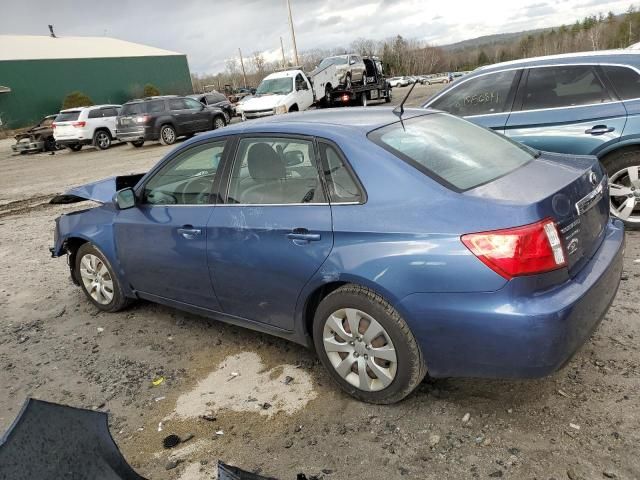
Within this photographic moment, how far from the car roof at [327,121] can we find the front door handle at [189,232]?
0.68 metres

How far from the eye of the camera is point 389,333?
9.36 ft

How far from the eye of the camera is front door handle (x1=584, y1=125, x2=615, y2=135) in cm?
515

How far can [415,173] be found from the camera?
288 centimetres

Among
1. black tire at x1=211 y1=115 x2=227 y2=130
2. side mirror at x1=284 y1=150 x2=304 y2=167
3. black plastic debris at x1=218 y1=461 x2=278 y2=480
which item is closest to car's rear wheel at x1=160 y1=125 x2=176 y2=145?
black tire at x1=211 y1=115 x2=227 y2=130

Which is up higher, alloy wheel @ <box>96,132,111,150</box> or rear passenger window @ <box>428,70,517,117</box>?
rear passenger window @ <box>428,70,517,117</box>

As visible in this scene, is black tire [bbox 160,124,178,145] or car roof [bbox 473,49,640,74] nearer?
car roof [bbox 473,49,640,74]

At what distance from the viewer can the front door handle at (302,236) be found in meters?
3.04

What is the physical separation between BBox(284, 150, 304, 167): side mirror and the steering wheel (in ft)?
2.18

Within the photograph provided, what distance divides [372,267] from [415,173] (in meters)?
0.56

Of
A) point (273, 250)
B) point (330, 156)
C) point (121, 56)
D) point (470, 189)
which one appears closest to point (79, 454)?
point (273, 250)

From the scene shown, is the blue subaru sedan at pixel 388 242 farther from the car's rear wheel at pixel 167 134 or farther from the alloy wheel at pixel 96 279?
the car's rear wheel at pixel 167 134

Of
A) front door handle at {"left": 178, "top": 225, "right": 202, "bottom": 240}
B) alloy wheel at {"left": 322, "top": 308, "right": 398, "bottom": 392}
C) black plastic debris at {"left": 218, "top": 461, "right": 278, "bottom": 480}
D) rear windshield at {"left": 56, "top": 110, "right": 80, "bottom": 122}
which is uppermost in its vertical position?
rear windshield at {"left": 56, "top": 110, "right": 80, "bottom": 122}

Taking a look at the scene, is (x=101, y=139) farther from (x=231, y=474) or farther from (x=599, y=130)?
(x=231, y=474)

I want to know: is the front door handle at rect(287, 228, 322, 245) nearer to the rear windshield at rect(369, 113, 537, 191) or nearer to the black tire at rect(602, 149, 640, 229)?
the rear windshield at rect(369, 113, 537, 191)
